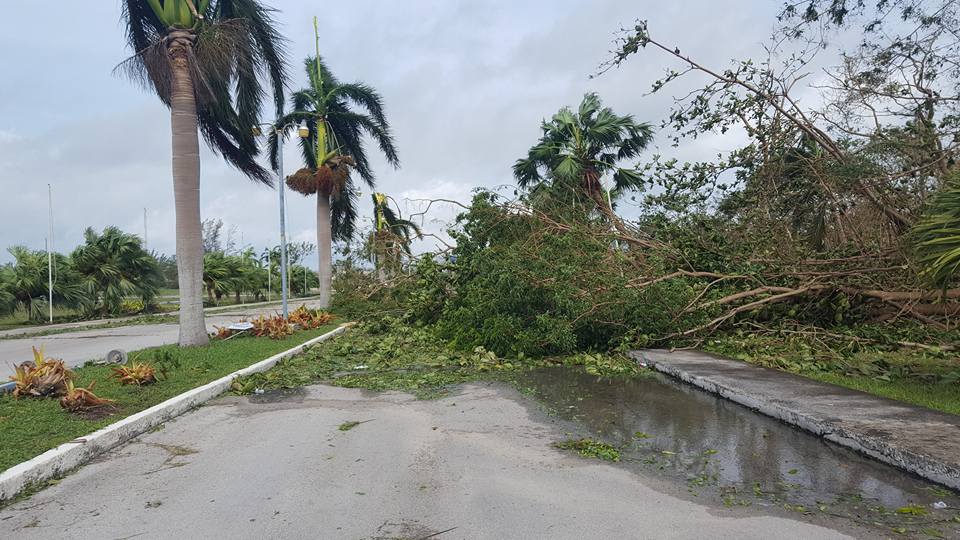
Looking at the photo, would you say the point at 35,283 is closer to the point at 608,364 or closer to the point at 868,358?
the point at 608,364

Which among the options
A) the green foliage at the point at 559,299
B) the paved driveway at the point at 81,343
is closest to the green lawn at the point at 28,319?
the paved driveway at the point at 81,343

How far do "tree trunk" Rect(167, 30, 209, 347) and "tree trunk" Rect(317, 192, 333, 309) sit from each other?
9.96 meters

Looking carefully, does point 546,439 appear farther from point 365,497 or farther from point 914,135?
point 914,135

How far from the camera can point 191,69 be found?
11.6 metres

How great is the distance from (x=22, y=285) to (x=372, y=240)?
584 inches

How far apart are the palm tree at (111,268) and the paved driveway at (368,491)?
23.1 meters

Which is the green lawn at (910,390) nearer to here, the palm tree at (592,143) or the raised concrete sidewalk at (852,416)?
the raised concrete sidewalk at (852,416)

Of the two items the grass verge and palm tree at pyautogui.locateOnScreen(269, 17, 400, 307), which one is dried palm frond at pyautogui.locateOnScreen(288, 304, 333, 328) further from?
the grass verge

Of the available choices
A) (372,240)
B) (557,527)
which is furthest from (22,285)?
(557,527)

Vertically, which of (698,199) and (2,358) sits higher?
(698,199)

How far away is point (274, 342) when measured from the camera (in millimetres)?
13000

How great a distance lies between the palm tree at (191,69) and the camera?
11539mm

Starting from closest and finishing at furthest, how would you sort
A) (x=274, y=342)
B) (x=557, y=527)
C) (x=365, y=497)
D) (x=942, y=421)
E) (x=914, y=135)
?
1. (x=557, y=527)
2. (x=365, y=497)
3. (x=942, y=421)
4. (x=914, y=135)
5. (x=274, y=342)

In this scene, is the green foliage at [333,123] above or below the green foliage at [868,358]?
above
